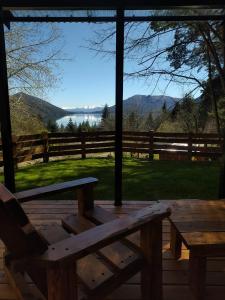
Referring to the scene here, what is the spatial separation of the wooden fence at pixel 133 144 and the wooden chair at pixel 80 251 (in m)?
6.05

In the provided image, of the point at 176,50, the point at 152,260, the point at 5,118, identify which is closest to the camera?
the point at 152,260

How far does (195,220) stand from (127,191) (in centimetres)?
257

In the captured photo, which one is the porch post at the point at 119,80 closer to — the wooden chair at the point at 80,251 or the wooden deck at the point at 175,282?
the wooden deck at the point at 175,282

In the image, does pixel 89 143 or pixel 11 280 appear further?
pixel 89 143

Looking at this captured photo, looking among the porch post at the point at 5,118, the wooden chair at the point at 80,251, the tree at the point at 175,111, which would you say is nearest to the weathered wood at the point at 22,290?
the wooden chair at the point at 80,251

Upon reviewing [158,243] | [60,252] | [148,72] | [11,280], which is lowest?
[11,280]

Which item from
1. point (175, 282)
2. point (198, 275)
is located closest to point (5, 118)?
point (175, 282)

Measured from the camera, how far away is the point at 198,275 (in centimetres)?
169

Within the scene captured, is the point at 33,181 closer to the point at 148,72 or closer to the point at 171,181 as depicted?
the point at 171,181

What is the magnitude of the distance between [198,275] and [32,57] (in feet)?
25.9

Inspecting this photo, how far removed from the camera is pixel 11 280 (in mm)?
1632

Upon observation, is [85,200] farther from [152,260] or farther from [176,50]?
[176,50]
